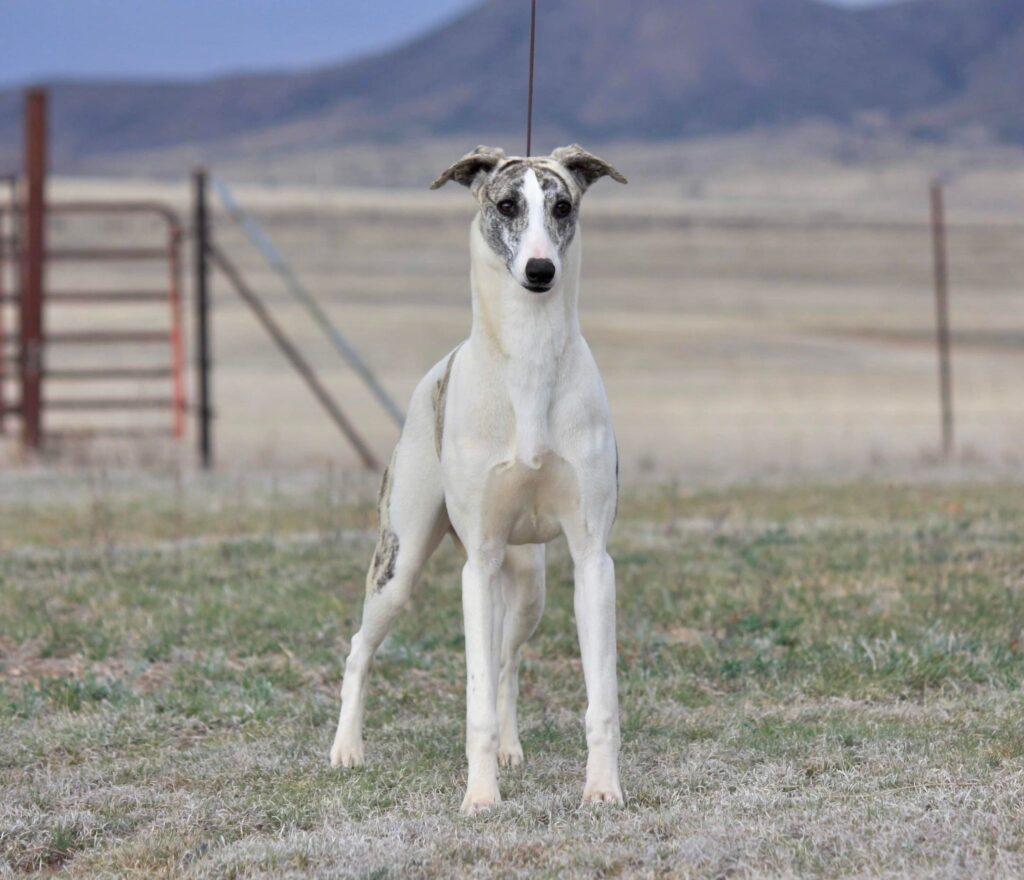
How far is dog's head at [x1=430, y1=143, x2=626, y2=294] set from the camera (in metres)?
5.39

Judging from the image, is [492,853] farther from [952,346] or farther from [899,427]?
[952,346]

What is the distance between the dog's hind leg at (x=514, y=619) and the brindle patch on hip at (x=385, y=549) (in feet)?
1.32

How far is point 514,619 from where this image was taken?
248 inches

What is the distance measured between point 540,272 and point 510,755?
1901 mm

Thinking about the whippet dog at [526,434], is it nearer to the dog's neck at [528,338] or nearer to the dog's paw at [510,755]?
the dog's neck at [528,338]

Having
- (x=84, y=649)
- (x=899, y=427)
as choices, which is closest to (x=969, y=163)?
(x=899, y=427)

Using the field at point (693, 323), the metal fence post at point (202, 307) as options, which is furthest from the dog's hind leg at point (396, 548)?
the metal fence post at point (202, 307)

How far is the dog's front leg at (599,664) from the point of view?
5629 mm

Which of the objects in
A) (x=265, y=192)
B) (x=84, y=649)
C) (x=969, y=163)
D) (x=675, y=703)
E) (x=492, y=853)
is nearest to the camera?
(x=492, y=853)

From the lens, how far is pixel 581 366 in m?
5.64

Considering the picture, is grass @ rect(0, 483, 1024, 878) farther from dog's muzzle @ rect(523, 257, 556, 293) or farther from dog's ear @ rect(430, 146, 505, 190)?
dog's ear @ rect(430, 146, 505, 190)

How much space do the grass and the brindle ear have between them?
6.58ft

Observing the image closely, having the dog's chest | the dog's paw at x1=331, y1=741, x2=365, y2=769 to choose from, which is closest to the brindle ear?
the dog's chest

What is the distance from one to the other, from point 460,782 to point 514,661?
54 centimetres
